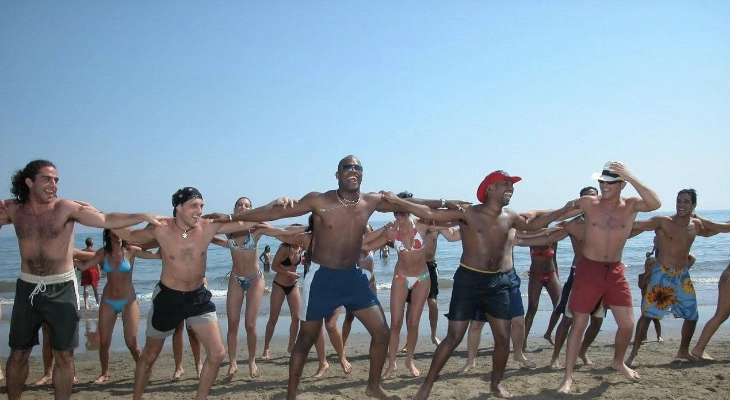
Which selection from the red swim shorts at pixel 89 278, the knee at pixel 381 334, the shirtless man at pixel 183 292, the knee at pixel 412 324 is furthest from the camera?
the red swim shorts at pixel 89 278

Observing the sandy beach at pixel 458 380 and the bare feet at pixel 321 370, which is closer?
the sandy beach at pixel 458 380

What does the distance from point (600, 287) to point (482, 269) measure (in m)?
1.58

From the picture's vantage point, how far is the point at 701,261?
26703mm

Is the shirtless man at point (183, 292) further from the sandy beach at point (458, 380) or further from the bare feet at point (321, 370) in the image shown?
the bare feet at point (321, 370)

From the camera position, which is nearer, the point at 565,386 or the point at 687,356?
the point at 565,386

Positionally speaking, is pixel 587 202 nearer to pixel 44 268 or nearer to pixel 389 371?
pixel 389 371

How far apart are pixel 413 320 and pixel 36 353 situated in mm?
7591

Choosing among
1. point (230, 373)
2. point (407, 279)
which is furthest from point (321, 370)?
point (407, 279)

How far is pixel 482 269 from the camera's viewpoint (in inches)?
251

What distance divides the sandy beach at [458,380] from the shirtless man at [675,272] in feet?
2.24

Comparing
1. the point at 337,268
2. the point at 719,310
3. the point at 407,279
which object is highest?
the point at 337,268

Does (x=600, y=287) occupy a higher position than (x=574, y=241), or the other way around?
(x=574, y=241)

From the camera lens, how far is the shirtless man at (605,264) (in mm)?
6746

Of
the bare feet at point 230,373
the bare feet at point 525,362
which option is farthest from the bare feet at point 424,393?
the bare feet at point 230,373
